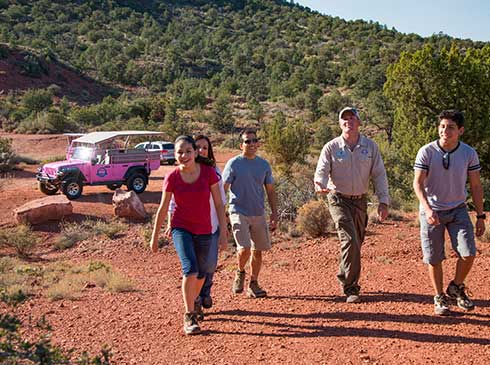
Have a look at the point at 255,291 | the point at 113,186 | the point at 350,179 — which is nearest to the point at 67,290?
the point at 255,291

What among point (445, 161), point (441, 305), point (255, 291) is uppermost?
point (445, 161)

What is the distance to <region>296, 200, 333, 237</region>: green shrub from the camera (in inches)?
388

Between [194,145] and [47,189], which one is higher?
[194,145]

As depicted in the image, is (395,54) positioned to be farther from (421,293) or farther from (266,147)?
(421,293)

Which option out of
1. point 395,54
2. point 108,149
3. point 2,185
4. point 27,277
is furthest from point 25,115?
point 395,54

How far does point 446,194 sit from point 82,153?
12.2 m

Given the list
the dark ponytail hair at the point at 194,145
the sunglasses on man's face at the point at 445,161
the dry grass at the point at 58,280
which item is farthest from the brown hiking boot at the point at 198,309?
the sunglasses on man's face at the point at 445,161

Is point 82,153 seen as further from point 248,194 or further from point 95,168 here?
point 248,194

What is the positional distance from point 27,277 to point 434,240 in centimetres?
583

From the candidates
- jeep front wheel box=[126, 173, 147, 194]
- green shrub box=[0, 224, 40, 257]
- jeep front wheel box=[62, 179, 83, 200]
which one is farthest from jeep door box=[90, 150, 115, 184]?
green shrub box=[0, 224, 40, 257]

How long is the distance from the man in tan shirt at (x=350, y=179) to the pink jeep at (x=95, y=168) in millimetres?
10778

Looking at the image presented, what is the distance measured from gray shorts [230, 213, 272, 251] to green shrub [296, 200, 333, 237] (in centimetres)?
405

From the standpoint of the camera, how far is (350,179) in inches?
208

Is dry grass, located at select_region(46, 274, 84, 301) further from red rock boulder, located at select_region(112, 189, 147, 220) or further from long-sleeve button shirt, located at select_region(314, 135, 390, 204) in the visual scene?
red rock boulder, located at select_region(112, 189, 147, 220)
